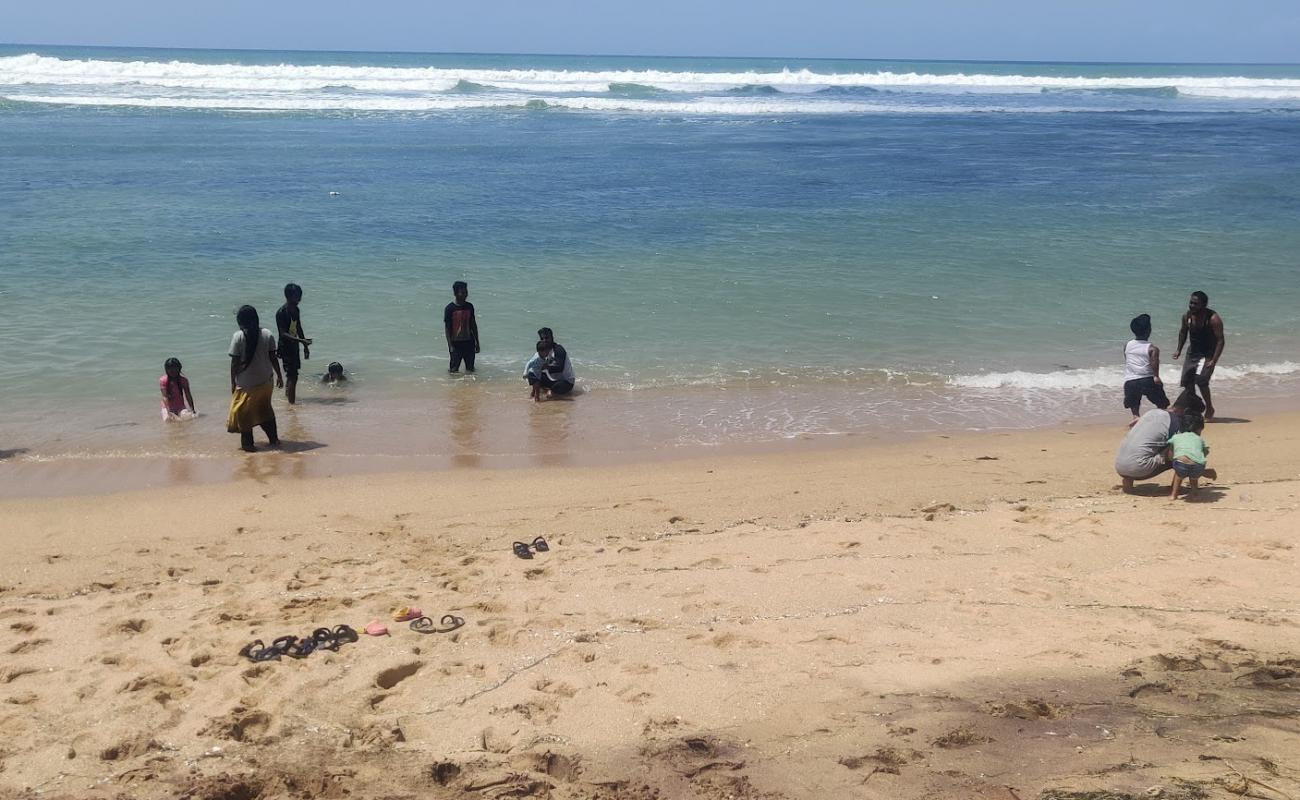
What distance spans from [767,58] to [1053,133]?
349 feet

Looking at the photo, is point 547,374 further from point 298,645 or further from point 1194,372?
point 1194,372

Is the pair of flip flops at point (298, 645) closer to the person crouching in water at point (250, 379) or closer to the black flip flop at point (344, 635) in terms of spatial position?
the black flip flop at point (344, 635)

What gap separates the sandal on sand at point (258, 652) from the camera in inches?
208

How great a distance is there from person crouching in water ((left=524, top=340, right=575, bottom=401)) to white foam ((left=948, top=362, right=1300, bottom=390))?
4.20 meters

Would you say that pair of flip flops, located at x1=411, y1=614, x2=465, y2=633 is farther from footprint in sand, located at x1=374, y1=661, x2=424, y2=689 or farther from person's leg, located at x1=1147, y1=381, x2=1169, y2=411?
person's leg, located at x1=1147, y1=381, x2=1169, y2=411

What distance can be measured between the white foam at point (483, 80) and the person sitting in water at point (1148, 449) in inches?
1999

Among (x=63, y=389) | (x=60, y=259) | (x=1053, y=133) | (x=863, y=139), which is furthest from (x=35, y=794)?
(x=1053, y=133)

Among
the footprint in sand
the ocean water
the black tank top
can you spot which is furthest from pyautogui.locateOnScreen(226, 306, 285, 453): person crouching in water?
the black tank top

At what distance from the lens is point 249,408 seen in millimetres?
9336

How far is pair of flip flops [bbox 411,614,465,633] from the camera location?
5637 millimetres

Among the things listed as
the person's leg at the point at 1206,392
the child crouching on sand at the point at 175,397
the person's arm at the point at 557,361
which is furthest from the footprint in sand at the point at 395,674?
the person's leg at the point at 1206,392

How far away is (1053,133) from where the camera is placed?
3919 cm

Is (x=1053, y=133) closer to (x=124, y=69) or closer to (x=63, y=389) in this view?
(x=63, y=389)

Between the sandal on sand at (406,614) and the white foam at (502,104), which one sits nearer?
the sandal on sand at (406,614)
